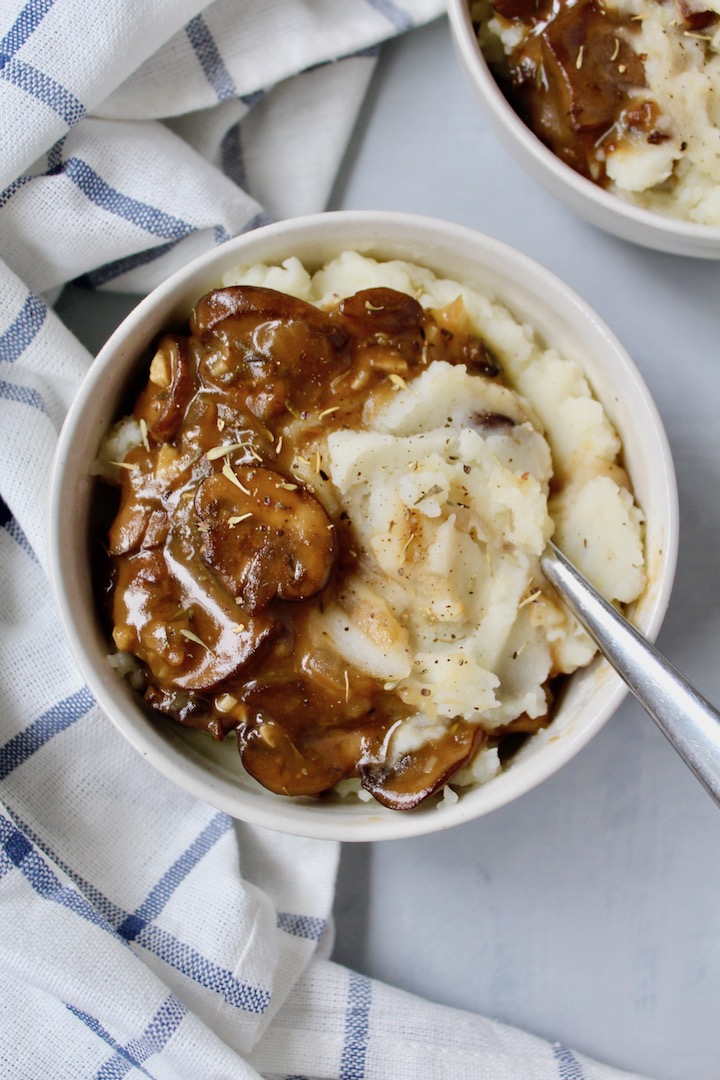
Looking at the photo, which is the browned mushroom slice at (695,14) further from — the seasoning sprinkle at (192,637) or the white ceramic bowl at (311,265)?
the seasoning sprinkle at (192,637)

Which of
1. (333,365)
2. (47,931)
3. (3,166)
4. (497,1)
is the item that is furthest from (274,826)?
(497,1)

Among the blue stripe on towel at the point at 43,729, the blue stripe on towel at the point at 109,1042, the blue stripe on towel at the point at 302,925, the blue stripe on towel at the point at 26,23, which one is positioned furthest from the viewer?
the blue stripe on towel at the point at 302,925

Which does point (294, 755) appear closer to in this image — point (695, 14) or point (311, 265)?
point (311, 265)

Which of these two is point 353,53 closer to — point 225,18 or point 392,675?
point 225,18

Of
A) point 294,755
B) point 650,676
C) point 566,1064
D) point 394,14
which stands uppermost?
point 394,14

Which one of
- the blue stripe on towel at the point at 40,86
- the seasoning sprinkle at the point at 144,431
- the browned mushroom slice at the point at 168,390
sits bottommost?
the seasoning sprinkle at the point at 144,431

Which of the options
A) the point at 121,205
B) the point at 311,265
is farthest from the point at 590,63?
the point at 121,205

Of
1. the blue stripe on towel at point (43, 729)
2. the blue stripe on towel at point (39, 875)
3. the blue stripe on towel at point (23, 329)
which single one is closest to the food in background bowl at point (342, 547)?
the blue stripe on towel at point (43, 729)
